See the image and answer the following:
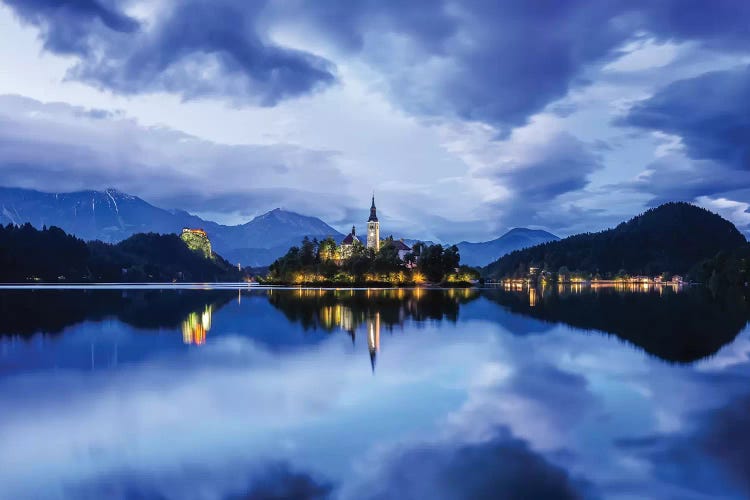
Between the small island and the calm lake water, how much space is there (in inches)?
3472

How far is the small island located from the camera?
113 m

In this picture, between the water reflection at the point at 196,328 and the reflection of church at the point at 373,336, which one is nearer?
the reflection of church at the point at 373,336

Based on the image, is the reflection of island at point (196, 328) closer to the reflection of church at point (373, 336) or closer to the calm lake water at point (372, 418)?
the calm lake water at point (372, 418)

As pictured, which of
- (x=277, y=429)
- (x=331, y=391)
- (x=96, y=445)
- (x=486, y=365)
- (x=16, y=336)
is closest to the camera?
(x=96, y=445)

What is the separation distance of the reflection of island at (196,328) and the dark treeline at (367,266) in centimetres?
7298

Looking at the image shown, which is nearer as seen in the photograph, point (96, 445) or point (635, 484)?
point (635, 484)

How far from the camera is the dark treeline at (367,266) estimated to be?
112819 mm

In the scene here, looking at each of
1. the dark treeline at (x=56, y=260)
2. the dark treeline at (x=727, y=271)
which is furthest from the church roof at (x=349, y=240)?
the dark treeline at (x=727, y=271)

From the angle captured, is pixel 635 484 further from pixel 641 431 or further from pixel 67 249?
pixel 67 249

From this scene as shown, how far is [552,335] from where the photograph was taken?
27141 mm

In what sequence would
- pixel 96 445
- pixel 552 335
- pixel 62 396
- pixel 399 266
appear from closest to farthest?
pixel 96 445 → pixel 62 396 → pixel 552 335 → pixel 399 266

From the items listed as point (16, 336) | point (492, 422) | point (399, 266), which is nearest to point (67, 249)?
point (399, 266)

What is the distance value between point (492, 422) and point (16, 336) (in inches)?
856

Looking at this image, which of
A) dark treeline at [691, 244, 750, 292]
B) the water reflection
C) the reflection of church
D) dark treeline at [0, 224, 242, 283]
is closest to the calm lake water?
the reflection of church
